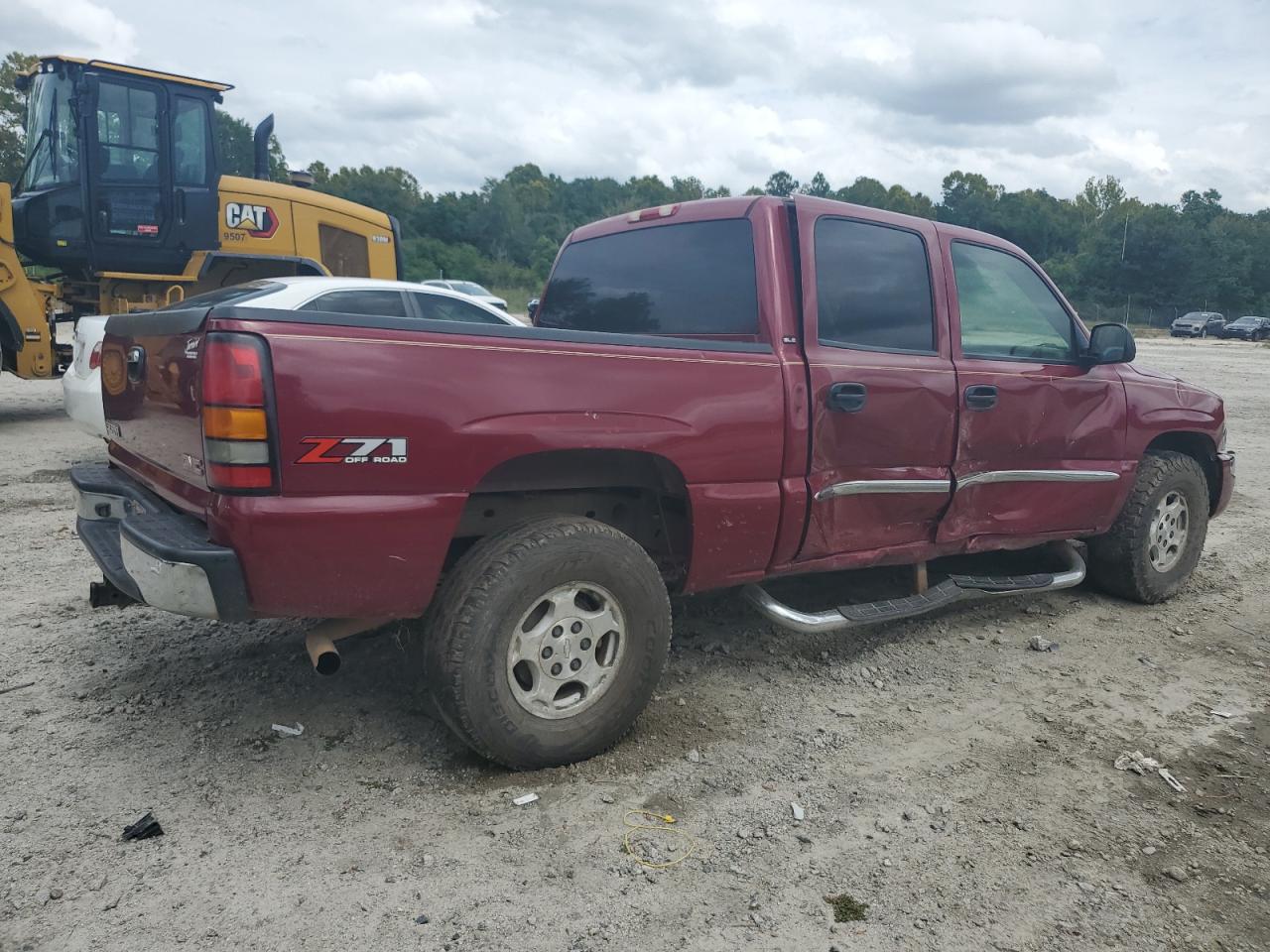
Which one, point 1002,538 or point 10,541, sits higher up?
point 1002,538

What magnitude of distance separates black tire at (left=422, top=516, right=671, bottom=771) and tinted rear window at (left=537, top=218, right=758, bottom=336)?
3.73 ft

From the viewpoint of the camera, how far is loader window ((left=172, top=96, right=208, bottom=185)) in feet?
31.0

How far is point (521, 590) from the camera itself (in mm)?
2965

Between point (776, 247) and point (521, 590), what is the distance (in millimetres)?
1696

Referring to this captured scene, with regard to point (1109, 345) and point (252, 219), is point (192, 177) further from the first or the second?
point (1109, 345)

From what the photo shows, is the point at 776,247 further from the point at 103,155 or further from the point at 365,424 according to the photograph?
the point at 103,155

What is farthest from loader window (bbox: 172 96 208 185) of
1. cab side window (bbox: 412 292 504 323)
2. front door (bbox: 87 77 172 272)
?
cab side window (bbox: 412 292 504 323)

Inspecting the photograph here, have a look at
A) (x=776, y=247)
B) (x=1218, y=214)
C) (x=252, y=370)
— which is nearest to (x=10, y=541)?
(x=252, y=370)

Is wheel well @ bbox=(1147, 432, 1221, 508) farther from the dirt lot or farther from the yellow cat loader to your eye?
the yellow cat loader

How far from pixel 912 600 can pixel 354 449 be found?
2.63m

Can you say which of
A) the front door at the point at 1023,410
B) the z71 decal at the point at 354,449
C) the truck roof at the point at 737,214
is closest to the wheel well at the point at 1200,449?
the front door at the point at 1023,410

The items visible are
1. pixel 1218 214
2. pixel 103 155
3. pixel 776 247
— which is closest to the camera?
pixel 776 247

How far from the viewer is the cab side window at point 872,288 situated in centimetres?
384

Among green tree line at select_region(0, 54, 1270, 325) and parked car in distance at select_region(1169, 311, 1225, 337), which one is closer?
parked car in distance at select_region(1169, 311, 1225, 337)
